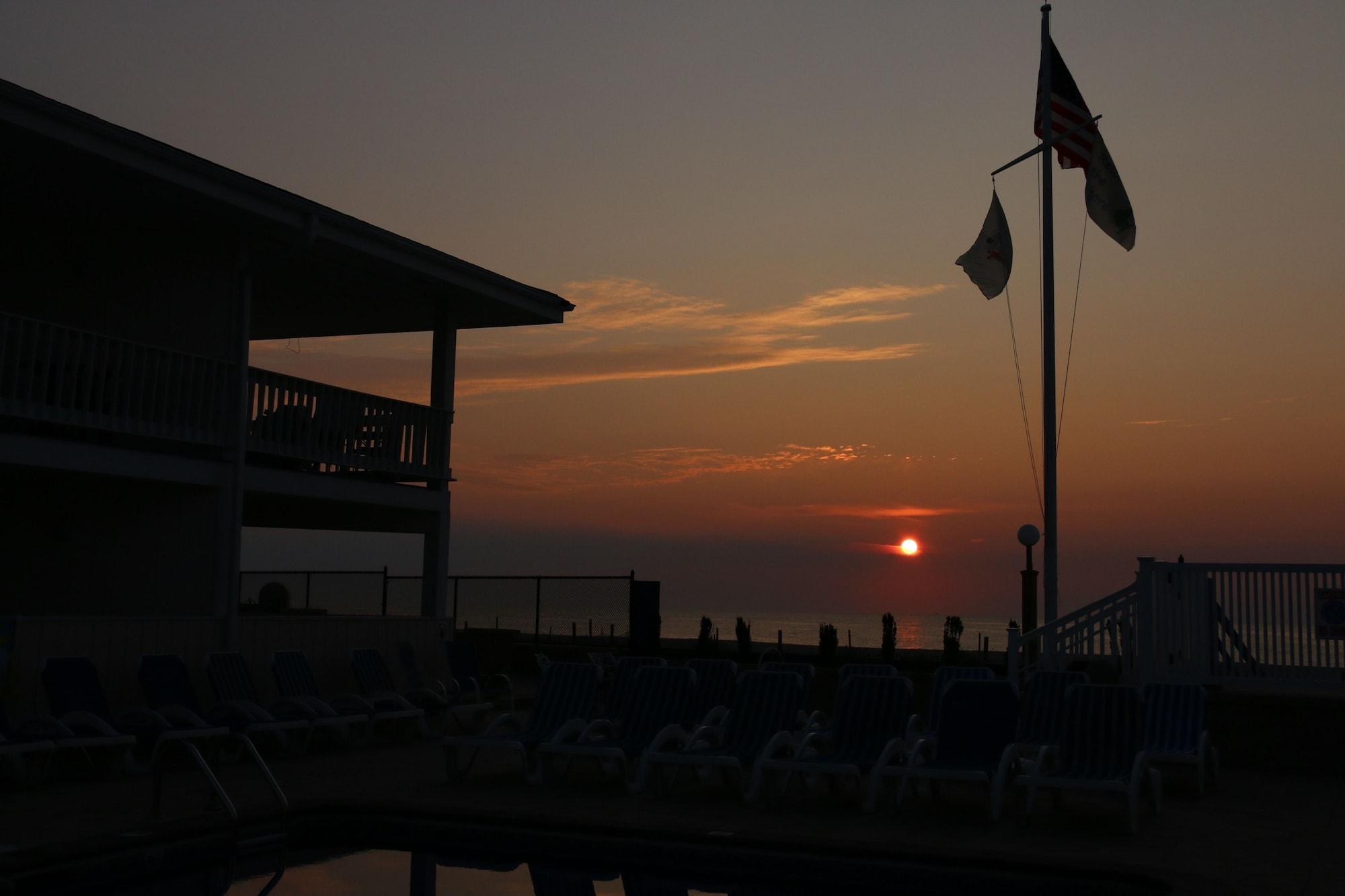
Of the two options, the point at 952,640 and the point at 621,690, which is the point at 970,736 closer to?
the point at 621,690

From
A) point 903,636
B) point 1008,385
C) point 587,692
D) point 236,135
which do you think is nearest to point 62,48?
point 236,135

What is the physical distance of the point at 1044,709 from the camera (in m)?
11.2

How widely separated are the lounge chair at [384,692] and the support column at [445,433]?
2841mm

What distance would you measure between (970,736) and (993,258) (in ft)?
31.8

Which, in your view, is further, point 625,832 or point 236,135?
point 236,135

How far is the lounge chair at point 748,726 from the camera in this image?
10742mm

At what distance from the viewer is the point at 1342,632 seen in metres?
13.2

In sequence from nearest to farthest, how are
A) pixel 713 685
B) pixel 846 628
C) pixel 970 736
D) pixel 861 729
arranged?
pixel 970 736, pixel 861 729, pixel 713 685, pixel 846 628

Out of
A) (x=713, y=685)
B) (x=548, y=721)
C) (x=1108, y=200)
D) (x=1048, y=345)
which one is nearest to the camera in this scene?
(x=548, y=721)

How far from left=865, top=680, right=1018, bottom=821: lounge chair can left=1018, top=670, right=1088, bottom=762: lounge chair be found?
0.95 m

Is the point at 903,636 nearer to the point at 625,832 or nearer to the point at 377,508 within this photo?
the point at 377,508

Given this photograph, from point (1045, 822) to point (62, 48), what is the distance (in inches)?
520

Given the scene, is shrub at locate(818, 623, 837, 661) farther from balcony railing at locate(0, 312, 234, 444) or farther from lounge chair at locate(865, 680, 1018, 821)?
→ lounge chair at locate(865, 680, 1018, 821)

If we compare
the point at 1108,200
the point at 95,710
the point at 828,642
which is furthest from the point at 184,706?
the point at 828,642
